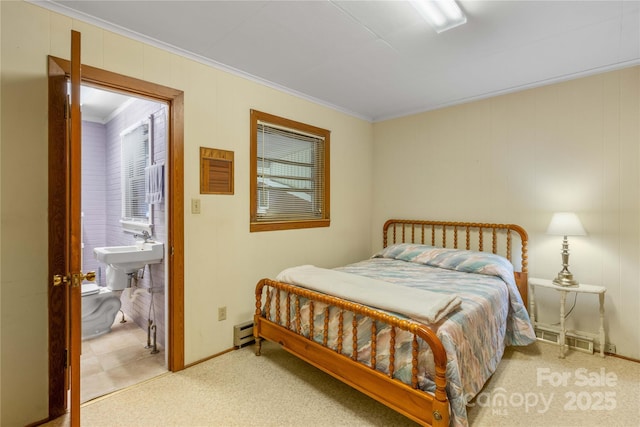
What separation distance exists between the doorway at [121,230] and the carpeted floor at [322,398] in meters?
0.35

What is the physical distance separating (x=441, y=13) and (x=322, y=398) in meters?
2.64

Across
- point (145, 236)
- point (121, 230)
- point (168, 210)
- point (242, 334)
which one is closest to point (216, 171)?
point (168, 210)

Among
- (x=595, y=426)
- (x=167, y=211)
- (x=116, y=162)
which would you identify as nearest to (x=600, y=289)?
(x=595, y=426)

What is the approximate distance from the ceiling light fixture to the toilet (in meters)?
3.35

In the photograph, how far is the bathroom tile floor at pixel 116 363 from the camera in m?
2.22

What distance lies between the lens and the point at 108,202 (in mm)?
4262

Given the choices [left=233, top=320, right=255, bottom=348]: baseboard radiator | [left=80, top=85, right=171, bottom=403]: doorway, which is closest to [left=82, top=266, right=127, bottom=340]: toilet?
[left=80, top=85, right=171, bottom=403]: doorway

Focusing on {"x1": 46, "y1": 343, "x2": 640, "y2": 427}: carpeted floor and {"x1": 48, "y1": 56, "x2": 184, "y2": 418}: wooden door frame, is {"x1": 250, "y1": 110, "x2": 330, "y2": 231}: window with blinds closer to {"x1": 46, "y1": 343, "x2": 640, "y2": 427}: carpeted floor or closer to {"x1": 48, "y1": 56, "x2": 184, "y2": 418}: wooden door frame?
{"x1": 48, "y1": 56, "x2": 184, "y2": 418}: wooden door frame

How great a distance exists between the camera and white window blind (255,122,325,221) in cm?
306

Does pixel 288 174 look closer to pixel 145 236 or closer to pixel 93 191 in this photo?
pixel 145 236

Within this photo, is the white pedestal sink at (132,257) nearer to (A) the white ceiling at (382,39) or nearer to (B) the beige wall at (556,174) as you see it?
(A) the white ceiling at (382,39)

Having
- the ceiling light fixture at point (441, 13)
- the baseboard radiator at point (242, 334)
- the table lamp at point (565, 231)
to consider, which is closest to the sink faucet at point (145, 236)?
the baseboard radiator at point (242, 334)

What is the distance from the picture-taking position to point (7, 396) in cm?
170

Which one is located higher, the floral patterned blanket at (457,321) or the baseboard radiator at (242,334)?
the floral patterned blanket at (457,321)
